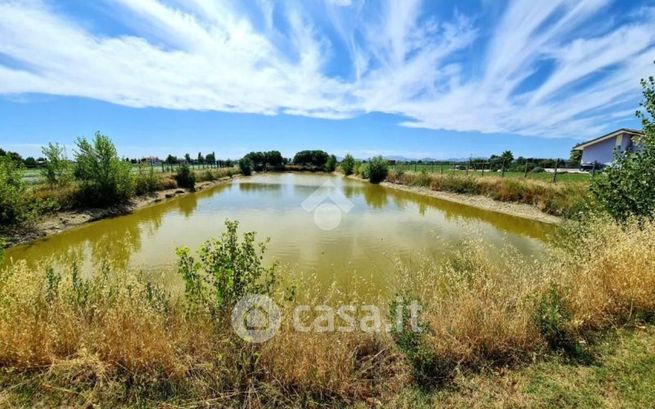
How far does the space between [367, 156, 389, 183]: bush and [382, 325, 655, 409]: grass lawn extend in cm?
3230

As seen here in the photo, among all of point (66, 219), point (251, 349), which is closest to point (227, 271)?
point (251, 349)

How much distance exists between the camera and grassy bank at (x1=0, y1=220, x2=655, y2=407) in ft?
8.51

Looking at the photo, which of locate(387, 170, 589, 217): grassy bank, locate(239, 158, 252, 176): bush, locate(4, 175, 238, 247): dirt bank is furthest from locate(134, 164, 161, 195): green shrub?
locate(239, 158, 252, 176): bush

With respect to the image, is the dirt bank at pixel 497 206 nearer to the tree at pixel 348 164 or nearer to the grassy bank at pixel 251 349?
the grassy bank at pixel 251 349

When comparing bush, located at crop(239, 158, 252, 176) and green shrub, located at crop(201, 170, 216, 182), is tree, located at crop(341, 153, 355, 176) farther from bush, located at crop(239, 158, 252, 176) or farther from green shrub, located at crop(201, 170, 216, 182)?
green shrub, located at crop(201, 170, 216, 182)

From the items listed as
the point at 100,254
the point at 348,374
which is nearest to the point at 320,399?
the point at 348,374

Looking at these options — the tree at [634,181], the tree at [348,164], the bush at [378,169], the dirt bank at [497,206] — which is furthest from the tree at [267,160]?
the tree at [634,181]

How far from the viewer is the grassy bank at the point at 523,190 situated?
40.1 feet

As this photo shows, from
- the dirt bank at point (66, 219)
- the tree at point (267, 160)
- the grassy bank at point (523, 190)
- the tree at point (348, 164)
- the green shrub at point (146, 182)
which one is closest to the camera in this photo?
the dirt bank at point (66, 219)

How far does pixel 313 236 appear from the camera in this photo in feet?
33.2

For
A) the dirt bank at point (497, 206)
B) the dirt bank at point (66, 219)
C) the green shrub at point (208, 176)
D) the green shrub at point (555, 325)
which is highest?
the green shrub at point (208, 176)

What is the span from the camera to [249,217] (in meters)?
13.9

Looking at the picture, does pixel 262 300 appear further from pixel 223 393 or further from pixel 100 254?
pixel 100 254

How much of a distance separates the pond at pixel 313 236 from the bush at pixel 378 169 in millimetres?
18025
